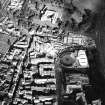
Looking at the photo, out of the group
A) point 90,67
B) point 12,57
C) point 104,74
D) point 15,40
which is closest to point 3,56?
point 12,57

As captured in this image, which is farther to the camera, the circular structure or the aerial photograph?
the circular structure

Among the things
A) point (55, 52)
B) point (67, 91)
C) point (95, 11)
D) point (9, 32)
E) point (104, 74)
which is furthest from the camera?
point (95, 11)

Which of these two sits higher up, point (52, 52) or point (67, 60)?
point (52, 52)

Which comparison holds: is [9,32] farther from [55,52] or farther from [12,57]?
[55,52]

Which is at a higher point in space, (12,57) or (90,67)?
(12,57)

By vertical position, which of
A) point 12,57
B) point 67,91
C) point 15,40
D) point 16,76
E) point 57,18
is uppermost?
point 57,18

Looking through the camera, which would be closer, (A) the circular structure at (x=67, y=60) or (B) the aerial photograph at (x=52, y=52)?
(B) the aerial photograph at (x=52, y=52)

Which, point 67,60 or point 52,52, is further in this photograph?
point 52,52

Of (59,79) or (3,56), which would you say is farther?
(3,56)
